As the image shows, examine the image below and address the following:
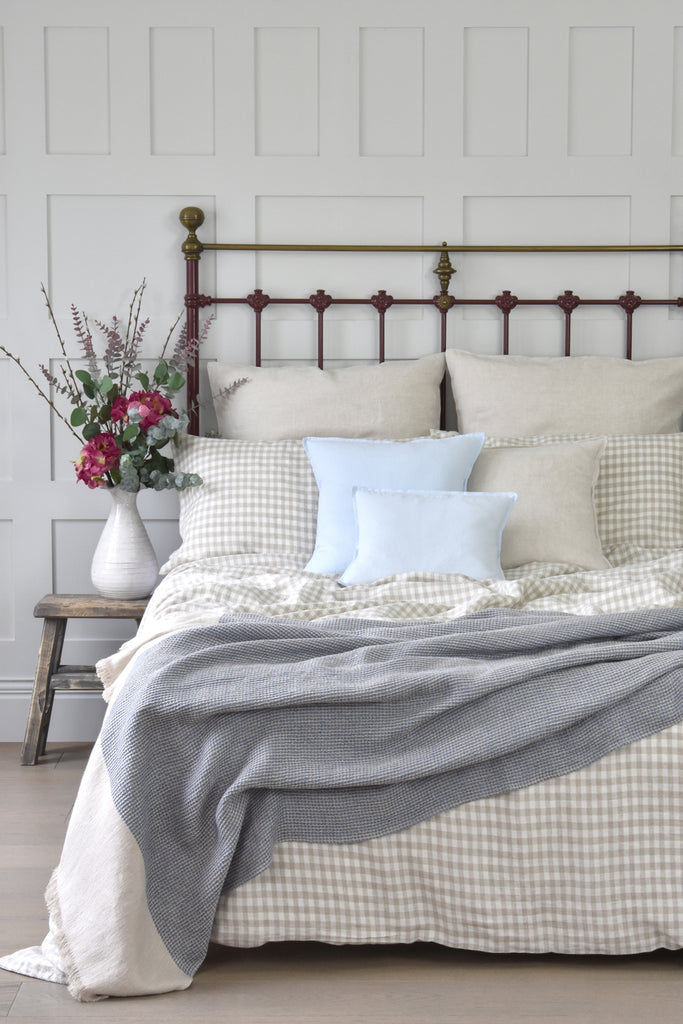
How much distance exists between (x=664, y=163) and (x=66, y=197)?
1.93m

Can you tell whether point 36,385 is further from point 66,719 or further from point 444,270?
point 444,270

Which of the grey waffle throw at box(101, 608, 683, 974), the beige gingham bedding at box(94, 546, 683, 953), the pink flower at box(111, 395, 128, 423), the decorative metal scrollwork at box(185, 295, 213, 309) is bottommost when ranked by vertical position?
the beige gingham bedding at box(94, 546, 683, 953)

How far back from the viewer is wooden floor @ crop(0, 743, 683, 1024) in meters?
1.74

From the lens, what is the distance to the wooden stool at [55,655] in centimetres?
303

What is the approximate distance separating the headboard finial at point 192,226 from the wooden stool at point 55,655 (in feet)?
3.63

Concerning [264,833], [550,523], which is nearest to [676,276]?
[550,523]

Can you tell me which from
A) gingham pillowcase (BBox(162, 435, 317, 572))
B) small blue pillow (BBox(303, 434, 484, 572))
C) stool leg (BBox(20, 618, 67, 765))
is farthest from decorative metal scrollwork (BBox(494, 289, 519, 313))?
stool leg (BBox(20, 618, 67, 765))

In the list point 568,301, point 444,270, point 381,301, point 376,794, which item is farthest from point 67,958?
point 568,301

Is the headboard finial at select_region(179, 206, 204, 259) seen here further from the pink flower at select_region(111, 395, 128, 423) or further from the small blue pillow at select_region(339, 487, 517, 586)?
the small blue pillow at select_region(339, 487, 517, 586)

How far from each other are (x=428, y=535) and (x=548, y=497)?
41 cm

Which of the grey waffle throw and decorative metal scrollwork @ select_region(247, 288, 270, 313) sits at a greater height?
decorative metal scrollwork @ select_region(247, 288, 270, 313)

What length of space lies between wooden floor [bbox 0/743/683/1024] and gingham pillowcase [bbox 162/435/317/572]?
114 cm

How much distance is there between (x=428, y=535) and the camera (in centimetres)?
259

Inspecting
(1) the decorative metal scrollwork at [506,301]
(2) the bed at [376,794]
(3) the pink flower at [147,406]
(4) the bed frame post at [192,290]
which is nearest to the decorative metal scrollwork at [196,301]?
(4) the bed frame post at [192,290]
